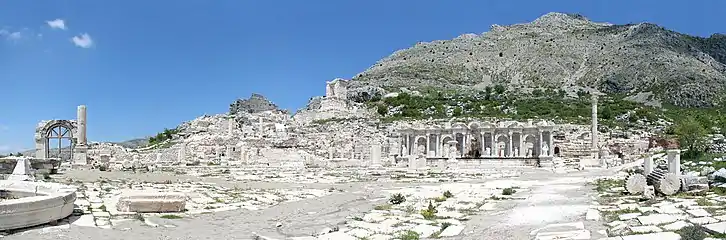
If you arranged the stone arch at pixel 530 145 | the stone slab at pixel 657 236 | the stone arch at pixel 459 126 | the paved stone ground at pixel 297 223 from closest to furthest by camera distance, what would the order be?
the stone slab at pixel 657 236 < the paved stone ground at pixel 297 223 < the stone arch at pixel 530 145 < the stone arch at pixel 459 126

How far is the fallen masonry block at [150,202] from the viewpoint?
472 inches

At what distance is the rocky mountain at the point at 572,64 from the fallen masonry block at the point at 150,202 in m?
74.5

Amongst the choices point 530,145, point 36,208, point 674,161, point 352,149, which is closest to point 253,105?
point 352,149

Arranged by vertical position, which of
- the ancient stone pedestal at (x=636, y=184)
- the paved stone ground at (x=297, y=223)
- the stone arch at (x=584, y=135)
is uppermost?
the stone arch at (x=584, y=135)

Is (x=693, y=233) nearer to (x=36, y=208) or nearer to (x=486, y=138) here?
(x=36, y=208)

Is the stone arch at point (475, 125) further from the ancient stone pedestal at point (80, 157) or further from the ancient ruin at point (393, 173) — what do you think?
the ancient stone pedestal at point (80, 157)

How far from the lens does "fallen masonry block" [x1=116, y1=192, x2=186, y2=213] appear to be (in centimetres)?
1199

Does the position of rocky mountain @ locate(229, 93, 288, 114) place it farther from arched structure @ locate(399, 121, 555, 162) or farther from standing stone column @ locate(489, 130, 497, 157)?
standing stone column @ locate(489, 130, 497, 157)

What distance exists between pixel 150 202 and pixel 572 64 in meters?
113

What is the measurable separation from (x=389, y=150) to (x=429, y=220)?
4324 centimetres

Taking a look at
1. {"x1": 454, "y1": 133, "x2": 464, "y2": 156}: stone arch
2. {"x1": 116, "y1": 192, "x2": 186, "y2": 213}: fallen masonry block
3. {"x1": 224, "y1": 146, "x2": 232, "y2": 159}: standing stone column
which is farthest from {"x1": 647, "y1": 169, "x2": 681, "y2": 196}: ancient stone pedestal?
{"x1": 454, "y1": 133, "x2": 464, "y2": 156}: stone arch

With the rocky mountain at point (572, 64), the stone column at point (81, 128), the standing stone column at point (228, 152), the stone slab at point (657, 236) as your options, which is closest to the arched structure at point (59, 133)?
the stone column at point (81, 128)

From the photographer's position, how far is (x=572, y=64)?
378 ft

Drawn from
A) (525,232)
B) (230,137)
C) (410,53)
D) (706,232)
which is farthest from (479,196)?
(410,53)
